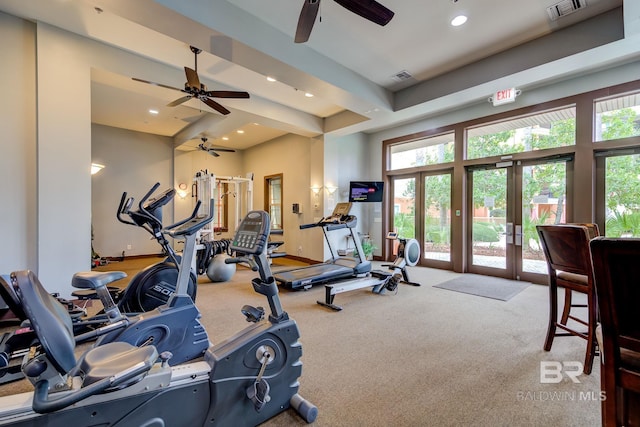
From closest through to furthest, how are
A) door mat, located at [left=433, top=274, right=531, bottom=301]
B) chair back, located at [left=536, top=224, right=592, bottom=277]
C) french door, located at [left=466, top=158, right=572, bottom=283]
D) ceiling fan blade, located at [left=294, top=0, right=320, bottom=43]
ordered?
chair back, located at [left=536, top=224, right=592, bottom=277] < ceiling fan blade, located at [left=294, top=0, right=320, bottom=43] < door mat, located at [left=433, top=274, right=531, bottom=301] < french door, located at [left=466, top=158, right=572, bottom=283]

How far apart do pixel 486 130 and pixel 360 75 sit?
2.97m

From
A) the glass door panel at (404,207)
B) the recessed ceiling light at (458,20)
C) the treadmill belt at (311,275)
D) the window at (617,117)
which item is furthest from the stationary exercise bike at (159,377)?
the glass door panel at (404,207)

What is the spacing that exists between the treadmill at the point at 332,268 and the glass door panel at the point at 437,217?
245 cm

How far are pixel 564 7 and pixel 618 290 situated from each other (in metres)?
3.98

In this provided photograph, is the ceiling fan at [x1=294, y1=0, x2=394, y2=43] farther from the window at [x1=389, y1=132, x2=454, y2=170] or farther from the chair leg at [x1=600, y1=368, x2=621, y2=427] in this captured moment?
the window at [x1=389, y1=132, x2=454, y2=170]

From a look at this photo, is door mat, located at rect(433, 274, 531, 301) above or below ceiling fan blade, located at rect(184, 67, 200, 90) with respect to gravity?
below

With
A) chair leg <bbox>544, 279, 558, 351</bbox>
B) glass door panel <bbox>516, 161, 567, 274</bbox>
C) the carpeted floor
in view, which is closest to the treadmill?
the carpeted floor

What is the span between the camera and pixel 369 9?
2545 millimetres

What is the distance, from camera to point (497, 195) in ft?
18.8

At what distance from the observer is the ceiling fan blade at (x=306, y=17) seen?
239 cm

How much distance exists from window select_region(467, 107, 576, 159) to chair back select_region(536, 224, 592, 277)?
3.62 metres

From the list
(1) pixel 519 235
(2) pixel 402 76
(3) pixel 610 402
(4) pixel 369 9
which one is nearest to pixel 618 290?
(3) pixel 610 402

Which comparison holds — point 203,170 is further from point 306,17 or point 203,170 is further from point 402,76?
point 306,17

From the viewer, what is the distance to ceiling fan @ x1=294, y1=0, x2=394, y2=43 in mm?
2431
